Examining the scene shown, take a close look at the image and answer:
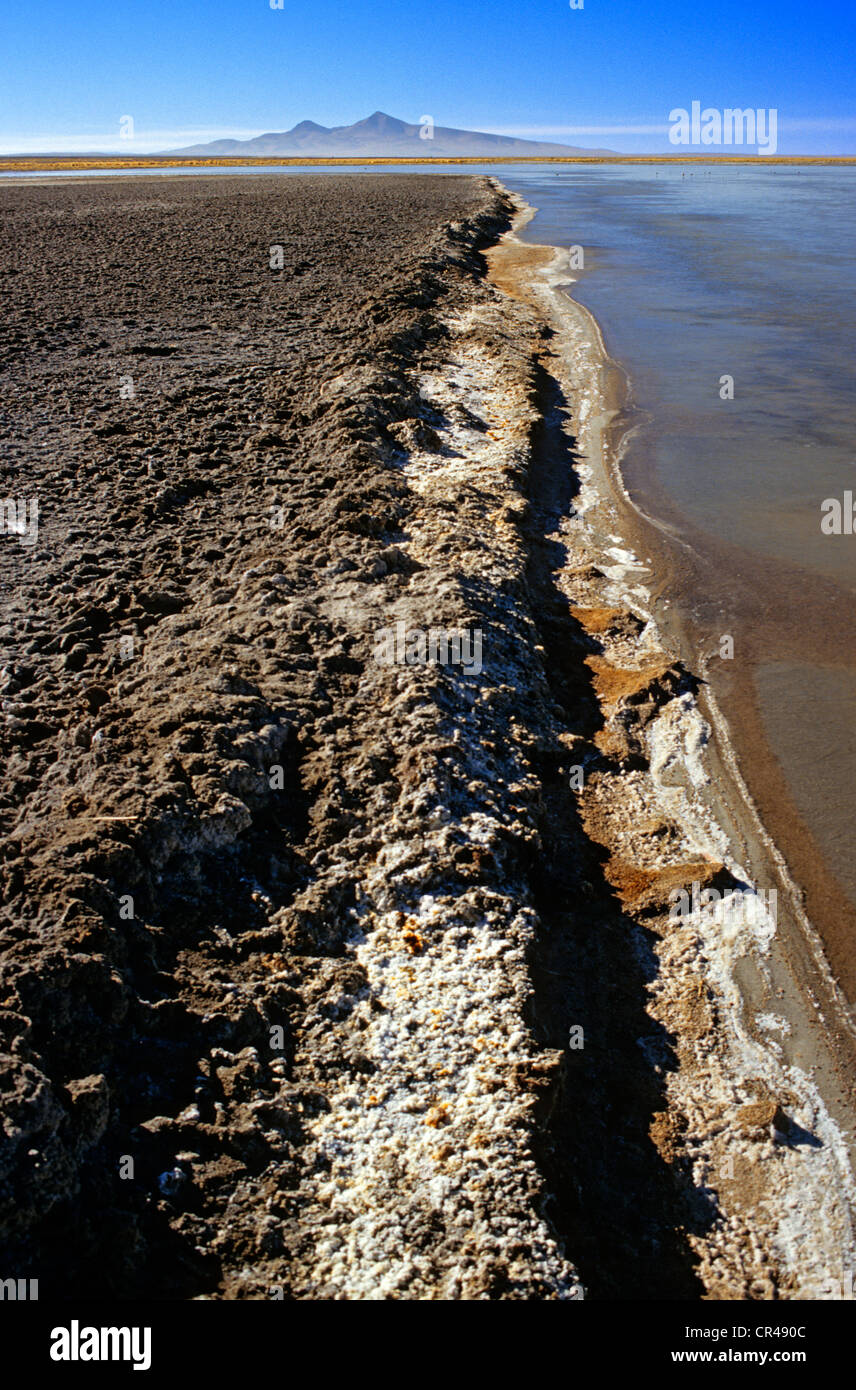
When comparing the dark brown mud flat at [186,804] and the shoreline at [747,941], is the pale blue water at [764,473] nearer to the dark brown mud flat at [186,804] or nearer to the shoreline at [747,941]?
the shoreline at [747,941]

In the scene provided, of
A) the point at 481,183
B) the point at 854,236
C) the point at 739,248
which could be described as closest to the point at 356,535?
the point at 739,248

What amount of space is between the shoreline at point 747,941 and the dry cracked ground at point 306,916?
A: 0.45 metres

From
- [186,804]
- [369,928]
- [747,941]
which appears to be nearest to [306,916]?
[369,928]

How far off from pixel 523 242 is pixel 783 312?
12.7 m

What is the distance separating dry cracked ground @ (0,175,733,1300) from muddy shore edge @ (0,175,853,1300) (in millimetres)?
15

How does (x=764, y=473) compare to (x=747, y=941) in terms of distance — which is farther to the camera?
(x=764, y=473)

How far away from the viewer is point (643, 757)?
575 centimetres

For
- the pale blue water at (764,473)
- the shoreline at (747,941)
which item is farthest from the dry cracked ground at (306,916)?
the pale blue water at (764,473)

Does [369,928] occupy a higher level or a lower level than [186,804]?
lower

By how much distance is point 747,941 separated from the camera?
4484mm

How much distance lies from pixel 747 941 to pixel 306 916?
6.83ft

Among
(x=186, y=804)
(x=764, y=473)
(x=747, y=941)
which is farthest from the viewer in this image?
(x=764, y=473)

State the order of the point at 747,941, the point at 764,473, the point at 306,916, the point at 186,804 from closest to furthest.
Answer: the point at 306,916
the point at 186,804
the point at 747,941
the point at 764,473

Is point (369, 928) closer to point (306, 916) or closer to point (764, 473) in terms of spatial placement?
Result: point (306, 916)
